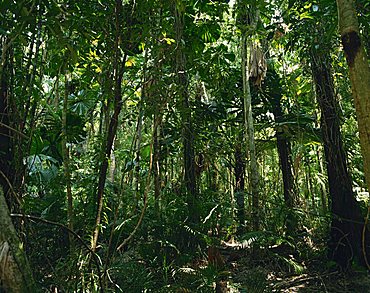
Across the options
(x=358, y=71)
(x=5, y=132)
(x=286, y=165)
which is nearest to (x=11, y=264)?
(x=5, y=132)

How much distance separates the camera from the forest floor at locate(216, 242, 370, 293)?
13.8 feet

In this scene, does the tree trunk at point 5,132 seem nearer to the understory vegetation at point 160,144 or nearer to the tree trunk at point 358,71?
the understory vegetation at point 160,144

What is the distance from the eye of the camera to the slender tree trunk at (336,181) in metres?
4.58

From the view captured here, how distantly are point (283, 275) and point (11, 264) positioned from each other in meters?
4.17

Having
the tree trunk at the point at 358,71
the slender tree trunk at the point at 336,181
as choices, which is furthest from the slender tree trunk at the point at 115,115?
the slender tree trunk at the point at 336,181

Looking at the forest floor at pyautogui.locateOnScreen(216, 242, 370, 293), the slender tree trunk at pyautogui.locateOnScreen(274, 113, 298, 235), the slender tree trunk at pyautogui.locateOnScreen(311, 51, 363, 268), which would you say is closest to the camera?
the forest floor at pyautogui.locateOnScreen(216, 242, 370, 293)

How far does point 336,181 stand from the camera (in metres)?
4.80

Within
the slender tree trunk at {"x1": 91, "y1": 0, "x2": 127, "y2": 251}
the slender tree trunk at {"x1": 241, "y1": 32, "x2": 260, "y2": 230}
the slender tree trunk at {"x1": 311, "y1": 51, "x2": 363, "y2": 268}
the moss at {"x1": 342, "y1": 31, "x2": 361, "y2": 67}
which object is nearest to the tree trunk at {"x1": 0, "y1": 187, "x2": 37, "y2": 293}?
the slender tree trunk at {"x1": 91, "y1": 0, "x2": 127, "y2": 251}

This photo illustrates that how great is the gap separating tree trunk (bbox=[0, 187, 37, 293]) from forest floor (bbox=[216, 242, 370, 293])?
2.81 metres

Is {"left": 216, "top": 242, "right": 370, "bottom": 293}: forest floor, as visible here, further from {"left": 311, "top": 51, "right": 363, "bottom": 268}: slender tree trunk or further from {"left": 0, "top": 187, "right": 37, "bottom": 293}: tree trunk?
{"left": 0, "top": 187, "right": 37, "bottom": 293}: tree trunk

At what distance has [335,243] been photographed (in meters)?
4.70

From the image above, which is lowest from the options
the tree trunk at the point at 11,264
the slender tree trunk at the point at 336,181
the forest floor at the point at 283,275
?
the forest floor at the point at 283,275

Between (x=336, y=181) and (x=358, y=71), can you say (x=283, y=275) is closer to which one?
(x=336, y=181)

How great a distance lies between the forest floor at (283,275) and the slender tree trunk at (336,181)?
0.80 ft
